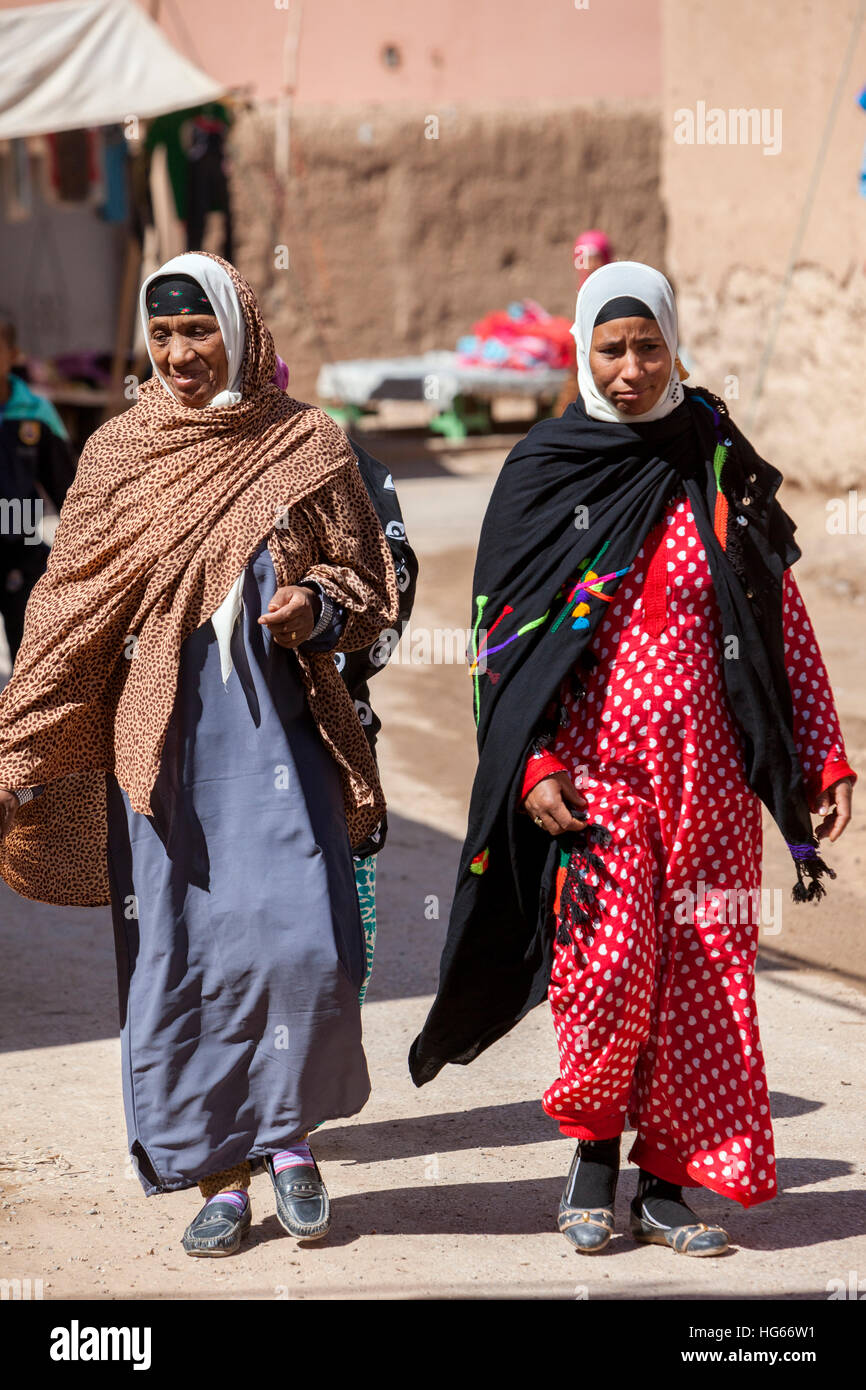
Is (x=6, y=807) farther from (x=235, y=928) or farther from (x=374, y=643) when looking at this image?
(x=374, y=643)

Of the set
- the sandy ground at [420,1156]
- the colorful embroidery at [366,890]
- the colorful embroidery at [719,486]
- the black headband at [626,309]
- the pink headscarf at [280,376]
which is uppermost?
the black headband at [626,309]

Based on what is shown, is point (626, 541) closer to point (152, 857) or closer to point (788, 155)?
point (152, 857)

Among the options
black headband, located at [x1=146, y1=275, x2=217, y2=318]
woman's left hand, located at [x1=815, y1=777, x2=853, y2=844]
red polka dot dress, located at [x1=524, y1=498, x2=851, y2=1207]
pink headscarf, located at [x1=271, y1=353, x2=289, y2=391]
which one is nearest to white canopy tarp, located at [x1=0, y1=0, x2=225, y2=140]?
pink headscarf, located at [x1=271, y1=353, x2=289, y2=391]

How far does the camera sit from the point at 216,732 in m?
3.01

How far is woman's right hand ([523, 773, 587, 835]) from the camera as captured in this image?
2945 mm

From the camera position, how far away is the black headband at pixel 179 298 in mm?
2994

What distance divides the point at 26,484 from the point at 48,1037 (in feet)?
7.92

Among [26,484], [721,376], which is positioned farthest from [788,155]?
[26,484]

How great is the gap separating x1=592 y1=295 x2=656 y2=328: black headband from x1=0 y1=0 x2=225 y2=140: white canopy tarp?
9.20m

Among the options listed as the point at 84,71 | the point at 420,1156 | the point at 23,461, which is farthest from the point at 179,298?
the point at 84,71

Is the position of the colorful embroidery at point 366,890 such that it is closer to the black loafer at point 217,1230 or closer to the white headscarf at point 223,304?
the black loafer at point 217,1230

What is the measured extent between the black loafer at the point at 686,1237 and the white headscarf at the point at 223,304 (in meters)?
1.69

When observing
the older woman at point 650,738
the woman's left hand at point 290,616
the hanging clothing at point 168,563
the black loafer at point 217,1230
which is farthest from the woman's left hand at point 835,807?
the black loafer at point 217,1230

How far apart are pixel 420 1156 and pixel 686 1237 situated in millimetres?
711
